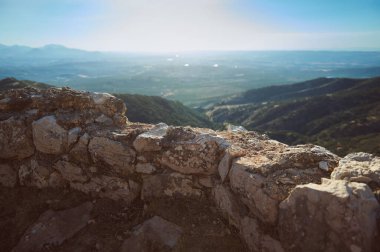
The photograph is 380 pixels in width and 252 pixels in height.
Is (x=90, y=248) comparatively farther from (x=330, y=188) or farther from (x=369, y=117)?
(x=369, y=117)

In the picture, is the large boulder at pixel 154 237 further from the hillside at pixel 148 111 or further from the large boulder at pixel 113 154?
the hillside at pixel 148 111

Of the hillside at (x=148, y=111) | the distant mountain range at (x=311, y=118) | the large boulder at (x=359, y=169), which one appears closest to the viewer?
the large boulder at (x=359, y=169)

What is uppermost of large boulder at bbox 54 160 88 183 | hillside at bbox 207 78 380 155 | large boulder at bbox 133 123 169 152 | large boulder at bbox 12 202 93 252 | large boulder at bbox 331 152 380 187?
large boulder at bbox 331 152 380 187

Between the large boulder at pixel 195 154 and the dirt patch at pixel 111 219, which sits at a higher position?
the large boulder at pixel 195 154

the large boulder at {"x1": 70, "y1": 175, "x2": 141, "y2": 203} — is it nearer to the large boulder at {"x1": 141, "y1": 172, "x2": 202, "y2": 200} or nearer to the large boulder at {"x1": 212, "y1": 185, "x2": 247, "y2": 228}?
the large boulder at {"x1": 141, "y1": 172, "x2": 202, "y2": 200}

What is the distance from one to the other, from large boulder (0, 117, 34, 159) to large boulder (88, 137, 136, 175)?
218 centimetres

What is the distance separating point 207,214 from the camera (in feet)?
24.4

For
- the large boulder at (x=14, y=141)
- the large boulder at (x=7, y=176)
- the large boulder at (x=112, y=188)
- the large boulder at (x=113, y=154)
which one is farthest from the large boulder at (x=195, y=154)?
the large boulder at (x=7, y=176)

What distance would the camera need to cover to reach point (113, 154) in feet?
27.9

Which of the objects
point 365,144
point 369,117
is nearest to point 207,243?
point 365,144

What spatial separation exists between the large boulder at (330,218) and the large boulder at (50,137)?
6821 mm

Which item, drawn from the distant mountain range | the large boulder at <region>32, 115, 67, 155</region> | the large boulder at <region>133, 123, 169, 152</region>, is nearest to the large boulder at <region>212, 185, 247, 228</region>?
the large boulder at <region>133, 123, 169, 152</region>

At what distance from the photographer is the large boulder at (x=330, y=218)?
16.8 ft

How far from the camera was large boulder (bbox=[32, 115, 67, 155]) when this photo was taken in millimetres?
8945
